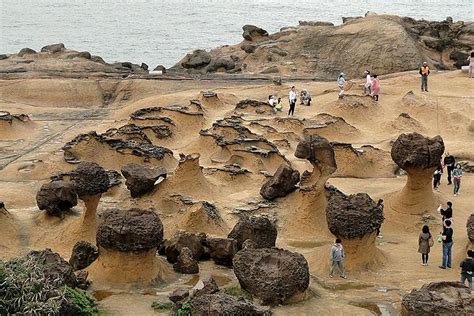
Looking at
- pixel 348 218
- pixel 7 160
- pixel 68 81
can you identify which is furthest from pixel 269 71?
pixel 348 218

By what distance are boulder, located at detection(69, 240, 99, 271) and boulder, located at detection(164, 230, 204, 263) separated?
1.44 m

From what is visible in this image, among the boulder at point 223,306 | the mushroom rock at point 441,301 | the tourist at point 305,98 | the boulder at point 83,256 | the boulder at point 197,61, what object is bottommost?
the boulder at point 197,61

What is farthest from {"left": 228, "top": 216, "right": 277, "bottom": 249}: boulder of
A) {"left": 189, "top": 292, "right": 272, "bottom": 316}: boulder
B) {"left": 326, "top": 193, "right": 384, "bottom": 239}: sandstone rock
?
{"left": 189, "top": 292, "right": 272, "bottom": 316}: boulder

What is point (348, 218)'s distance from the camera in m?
14.4

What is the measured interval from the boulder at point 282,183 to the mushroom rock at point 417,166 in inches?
102

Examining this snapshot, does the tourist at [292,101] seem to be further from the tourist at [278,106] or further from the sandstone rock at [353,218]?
the sandstone rock at [353,218]

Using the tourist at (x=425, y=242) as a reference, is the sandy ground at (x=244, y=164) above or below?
below

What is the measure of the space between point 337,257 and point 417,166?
4.94m

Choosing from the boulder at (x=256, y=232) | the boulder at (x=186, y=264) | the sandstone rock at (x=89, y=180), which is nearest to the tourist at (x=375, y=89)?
the sandstone rock at (x=89, y=180)

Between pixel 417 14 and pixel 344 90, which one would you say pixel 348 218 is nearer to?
pixel 344 90

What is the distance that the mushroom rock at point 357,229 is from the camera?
14383 mm

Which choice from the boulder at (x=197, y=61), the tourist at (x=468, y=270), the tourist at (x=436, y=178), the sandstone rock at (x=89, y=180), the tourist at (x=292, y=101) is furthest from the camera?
the boulder at (x=197, y=61)

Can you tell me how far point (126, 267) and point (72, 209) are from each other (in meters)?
6.30

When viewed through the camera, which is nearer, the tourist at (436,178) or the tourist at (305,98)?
the tourist at (436,178)
